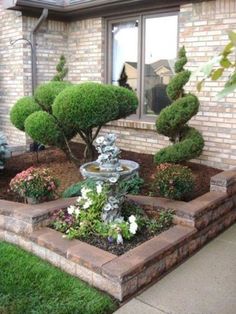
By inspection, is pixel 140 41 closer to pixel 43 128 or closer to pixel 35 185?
pixel 43 128

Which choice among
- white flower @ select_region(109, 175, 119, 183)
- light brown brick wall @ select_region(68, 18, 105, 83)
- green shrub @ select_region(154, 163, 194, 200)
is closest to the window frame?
light brown brick wall @ select_region(68, 18, 105, 83)

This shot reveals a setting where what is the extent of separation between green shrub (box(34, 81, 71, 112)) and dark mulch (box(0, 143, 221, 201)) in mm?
952

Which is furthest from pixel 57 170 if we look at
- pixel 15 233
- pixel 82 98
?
pixel 15 233

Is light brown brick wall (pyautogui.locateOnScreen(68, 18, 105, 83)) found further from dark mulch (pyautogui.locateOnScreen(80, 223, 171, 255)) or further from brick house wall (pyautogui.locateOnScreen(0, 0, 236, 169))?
dark mulch (pyautogui.locateOnScreen(80, 223, 171, 255))

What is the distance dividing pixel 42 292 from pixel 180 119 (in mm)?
2925

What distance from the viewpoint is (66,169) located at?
5500 millimetres

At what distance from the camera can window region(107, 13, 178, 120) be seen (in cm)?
587

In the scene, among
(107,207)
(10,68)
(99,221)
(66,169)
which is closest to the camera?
(107,207)

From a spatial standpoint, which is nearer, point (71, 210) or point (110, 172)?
point (110, 172)

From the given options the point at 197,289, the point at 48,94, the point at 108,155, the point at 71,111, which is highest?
the point at 48,94

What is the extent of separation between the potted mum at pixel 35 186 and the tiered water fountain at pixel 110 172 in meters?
0.59

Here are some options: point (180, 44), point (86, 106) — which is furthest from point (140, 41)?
point (86, 106)

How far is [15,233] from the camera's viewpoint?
11.6 feet

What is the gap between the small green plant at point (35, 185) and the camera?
3762 millimetres
